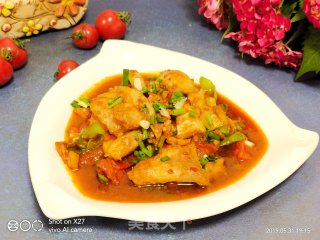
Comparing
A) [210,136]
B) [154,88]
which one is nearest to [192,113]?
[210,136]

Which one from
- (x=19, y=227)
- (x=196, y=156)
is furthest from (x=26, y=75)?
(x=196, y=156)

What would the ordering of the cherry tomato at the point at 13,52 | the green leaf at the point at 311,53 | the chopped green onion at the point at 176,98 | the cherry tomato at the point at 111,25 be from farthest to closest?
the cherry tomato at the point at 111,25, the cherry tomato at the point at 13,52, the green leaf at the point at 311,53, the chopped green onion at the point at 176,98

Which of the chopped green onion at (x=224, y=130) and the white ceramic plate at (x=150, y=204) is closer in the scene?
the white ceramic plate at (x=150, y=204)

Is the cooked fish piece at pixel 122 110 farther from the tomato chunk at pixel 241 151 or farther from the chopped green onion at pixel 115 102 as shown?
the tomato chunk at pixel 241 151

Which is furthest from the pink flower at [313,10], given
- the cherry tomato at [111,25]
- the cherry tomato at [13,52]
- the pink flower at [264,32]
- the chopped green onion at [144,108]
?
the cherry tomato at [13,52]

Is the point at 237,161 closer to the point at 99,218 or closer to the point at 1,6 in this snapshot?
the point at 99,218

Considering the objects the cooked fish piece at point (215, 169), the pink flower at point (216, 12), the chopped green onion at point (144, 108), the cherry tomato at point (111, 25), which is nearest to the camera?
the cooked fish piece at point (215, 169)
